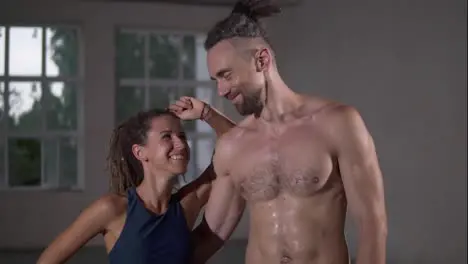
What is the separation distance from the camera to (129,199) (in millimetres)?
1680

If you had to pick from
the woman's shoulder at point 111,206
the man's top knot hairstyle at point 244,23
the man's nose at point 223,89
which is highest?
the man's top knot hairstyle at point 244,23

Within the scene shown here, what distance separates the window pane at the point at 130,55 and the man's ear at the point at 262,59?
2.18 meters

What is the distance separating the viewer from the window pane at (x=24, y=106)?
3523 millimetres

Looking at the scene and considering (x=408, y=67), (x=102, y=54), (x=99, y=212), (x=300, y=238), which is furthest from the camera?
(x=408, y=67)

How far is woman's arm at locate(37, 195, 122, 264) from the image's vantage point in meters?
1.62

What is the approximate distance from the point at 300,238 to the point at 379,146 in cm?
228

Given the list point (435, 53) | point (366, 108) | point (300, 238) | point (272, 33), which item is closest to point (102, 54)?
point (272, 33)

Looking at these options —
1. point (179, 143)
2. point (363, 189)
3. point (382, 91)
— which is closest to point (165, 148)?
point (179, 143)

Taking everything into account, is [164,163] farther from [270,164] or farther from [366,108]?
[366,108]

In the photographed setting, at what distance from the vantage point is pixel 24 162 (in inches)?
143

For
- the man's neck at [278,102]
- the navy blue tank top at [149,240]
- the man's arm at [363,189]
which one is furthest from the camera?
the navy blue tank top at [149,240]

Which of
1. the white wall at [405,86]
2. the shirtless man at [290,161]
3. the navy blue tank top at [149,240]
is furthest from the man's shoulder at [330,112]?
the white wall at [405,86]

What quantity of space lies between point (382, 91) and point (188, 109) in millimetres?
2153

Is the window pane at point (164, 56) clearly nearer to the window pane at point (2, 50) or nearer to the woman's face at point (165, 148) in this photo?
the window pane at point (2, 50)
